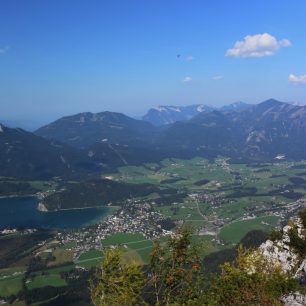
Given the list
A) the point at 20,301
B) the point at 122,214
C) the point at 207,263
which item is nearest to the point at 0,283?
the point at 20,301

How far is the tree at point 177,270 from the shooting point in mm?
28391

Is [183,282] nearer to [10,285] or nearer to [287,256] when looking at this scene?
[287,256]

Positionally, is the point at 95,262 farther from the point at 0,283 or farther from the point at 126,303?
the point at 126,303

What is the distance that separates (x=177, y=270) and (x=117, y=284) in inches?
149

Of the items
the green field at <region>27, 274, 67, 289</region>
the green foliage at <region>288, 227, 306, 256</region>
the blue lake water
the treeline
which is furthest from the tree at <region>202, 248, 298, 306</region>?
the blue lake water

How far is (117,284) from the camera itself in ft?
92.9

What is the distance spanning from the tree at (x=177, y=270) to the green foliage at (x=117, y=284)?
100 cm

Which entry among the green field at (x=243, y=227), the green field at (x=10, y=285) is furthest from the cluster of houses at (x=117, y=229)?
the green field at (x=10, y=285)

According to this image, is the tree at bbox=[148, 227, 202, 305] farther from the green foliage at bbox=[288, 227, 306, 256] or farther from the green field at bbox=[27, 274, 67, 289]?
the green field at bbox=[27, 274, 67, 289]

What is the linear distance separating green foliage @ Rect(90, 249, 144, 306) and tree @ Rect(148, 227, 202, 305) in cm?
100

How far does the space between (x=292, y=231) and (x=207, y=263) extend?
234 feet

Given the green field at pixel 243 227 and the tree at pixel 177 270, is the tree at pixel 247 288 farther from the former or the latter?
the green field at pixel 243 227

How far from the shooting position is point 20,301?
346 feet

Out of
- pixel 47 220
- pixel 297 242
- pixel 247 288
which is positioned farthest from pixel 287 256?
pixel 47 220
